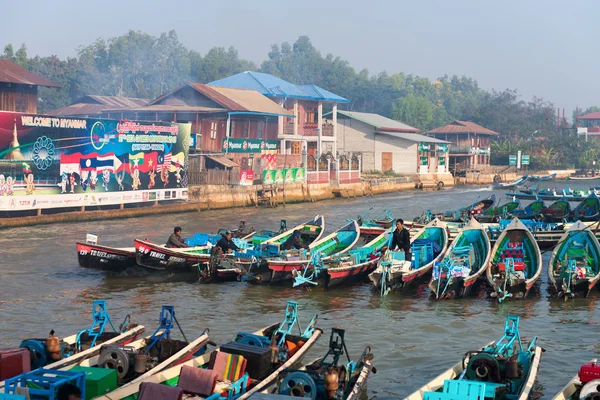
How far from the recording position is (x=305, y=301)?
19.7m

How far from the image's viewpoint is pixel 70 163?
35.9 m

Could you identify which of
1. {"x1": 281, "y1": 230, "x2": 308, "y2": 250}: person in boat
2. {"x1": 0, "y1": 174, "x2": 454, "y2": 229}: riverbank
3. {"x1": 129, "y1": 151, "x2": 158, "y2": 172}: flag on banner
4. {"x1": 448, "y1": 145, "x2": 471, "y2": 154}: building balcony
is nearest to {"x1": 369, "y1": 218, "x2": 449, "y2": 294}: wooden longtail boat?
{"x1": 281, "y1": 230, "x2": 308, "y2": 250}: person in boat

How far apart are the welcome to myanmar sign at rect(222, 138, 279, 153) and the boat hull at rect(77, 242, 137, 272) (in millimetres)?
25860

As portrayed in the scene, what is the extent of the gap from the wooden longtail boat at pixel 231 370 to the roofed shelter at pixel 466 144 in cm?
6882

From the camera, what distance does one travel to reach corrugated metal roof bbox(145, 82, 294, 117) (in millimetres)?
49656

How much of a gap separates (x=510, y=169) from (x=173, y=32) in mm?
64518


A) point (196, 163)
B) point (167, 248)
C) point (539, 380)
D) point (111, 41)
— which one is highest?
point (111, 41)

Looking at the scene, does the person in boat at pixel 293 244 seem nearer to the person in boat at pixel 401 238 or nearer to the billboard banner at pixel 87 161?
the person in boat at pixel 401 238

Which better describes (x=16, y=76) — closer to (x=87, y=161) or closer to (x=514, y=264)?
(x=87, y=161)

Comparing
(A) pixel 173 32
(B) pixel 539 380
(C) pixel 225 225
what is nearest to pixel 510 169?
(C) pixel 225 225

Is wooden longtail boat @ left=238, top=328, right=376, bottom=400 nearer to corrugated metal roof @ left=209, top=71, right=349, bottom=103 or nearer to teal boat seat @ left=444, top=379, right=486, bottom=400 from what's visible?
teal boat seat @ left=444, top=379, right=486, bottom=400

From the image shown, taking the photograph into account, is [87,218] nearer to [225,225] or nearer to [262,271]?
[225,225]

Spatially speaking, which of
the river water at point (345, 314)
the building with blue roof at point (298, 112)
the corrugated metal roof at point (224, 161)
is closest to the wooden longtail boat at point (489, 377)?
the river water at point (345, 314)

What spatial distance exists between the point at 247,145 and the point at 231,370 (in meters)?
38.9
